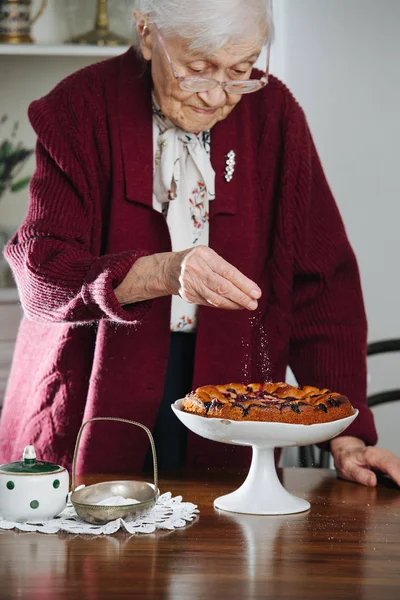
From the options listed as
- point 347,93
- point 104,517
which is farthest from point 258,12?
point 347,93

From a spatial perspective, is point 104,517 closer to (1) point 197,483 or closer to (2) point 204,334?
(1) point 197,483

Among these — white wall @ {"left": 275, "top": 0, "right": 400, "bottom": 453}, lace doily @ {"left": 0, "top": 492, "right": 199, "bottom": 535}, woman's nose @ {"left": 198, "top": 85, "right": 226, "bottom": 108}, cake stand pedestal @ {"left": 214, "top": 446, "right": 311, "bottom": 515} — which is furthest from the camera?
white wall @ {"left": 275, "top": 0, "right": 400, "bottom": 453}

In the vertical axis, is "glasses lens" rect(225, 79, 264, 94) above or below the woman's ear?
below

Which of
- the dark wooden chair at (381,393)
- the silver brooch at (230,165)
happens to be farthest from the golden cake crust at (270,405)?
the dark wooden chair at (381,393)

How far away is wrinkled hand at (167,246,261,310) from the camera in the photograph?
1501 mm

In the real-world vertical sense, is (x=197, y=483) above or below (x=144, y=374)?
below

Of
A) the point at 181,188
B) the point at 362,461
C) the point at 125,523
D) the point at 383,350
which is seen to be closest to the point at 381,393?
the point at 383,350

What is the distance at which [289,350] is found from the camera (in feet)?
6.70

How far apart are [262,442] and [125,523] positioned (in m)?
0.25

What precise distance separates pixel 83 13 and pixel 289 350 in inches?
58.4

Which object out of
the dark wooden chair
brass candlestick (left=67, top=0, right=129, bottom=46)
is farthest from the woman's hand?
brass candlestick (left=67, top=0, right=129, bottom=46)

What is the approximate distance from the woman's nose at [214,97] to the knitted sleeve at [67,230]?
23 centimetres

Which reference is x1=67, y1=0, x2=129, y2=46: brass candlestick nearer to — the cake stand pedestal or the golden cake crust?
the golden cake crust

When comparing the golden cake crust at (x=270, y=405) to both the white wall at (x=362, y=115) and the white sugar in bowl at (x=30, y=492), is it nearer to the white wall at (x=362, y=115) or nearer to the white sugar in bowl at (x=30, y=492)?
the white sugar in bowl at (x=30, y=492)
